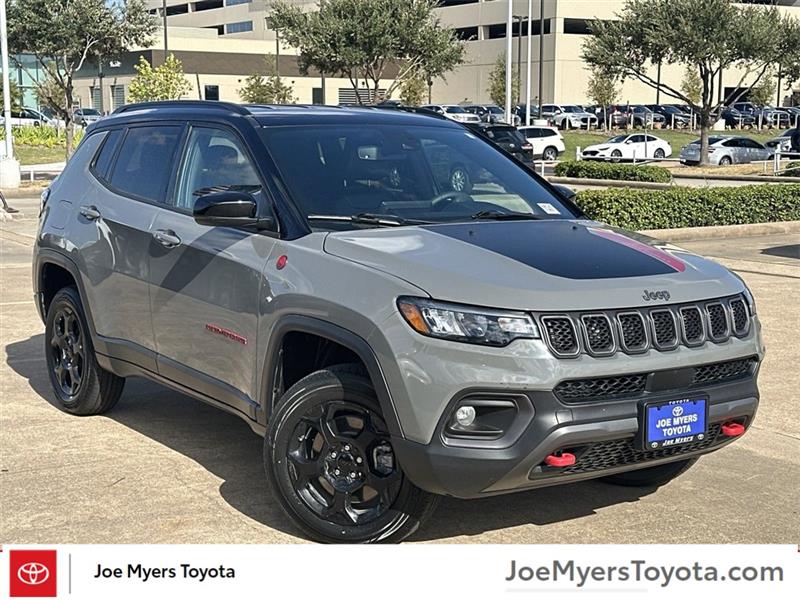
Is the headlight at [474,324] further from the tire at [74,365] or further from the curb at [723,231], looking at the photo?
the curb at [723,231]

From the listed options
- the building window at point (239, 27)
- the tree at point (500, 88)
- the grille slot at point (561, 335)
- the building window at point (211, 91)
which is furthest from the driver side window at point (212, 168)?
the building window at point (239, 27)

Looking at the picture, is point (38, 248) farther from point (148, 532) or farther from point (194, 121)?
point (148, 532)

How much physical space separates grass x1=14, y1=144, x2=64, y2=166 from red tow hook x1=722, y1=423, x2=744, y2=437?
128 ft

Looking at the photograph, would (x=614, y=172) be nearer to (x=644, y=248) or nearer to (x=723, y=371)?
(x=644, y=248)

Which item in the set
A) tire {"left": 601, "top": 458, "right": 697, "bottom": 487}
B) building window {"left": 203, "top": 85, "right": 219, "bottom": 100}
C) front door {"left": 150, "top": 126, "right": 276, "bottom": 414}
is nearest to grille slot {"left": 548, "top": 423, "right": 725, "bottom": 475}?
tire {"left": 601, "top": 458, "right": 697, "bottom": 487}

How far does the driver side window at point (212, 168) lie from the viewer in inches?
211

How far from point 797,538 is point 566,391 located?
148 cm

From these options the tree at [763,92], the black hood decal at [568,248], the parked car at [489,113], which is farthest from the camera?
the tree at [763,92]

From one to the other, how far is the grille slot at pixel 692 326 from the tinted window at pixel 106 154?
356cm

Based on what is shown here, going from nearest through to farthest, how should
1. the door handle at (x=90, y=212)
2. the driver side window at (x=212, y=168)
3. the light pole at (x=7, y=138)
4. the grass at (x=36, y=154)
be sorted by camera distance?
the driver side window at (x=212, y=168)
the door handle at (x=90, y=212)
the light pole at (x=7, y=138)
the grass at (x=36, y=154)

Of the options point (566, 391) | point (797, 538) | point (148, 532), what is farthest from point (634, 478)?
point (148, 532)

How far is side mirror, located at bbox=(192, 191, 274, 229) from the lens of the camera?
16.3 ft

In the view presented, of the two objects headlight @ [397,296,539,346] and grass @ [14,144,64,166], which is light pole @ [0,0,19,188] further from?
headlight @ [397,296,539,346]
